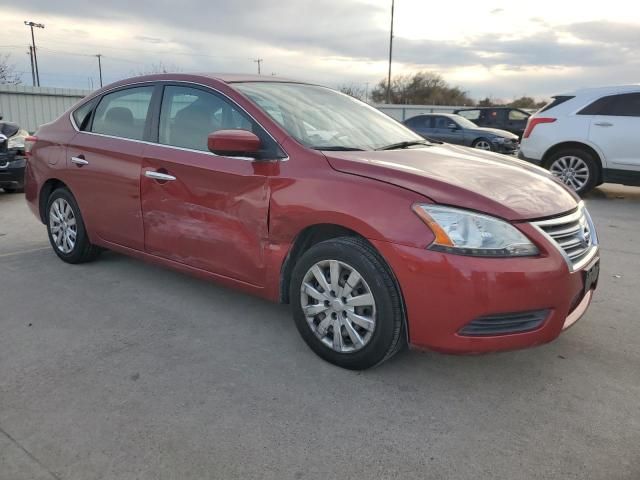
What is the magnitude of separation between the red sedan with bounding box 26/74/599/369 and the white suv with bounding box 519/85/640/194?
5317 mm

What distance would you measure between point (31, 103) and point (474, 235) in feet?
67.0

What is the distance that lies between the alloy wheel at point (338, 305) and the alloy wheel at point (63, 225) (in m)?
2.67

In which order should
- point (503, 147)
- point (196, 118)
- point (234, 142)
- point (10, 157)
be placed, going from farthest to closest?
point (503, 147) < point (10, 157) < point (196, 118) < point (234, 142)

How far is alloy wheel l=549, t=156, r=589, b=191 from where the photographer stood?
847 cm

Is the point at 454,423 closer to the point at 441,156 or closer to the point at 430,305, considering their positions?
the point at 430,305

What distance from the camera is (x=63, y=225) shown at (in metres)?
4.86

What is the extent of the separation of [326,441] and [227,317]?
1561 mm

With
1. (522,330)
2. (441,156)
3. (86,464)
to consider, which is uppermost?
(441,156)

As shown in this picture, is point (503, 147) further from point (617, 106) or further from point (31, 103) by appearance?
point (31, 103)

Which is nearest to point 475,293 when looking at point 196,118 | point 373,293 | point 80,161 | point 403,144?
point 373,293

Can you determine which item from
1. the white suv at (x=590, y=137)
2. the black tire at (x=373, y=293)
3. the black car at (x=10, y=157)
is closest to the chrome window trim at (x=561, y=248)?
→ the black tire at (x=373, y=293)

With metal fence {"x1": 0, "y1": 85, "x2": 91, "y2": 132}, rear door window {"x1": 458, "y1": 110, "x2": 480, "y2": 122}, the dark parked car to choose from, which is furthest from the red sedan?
metal fence {"x1": 0, "y1": 85, "x2": 91, "y2": 132}

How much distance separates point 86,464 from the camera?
2258 mm

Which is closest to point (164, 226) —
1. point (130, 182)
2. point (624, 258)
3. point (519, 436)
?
point (130, 182)
